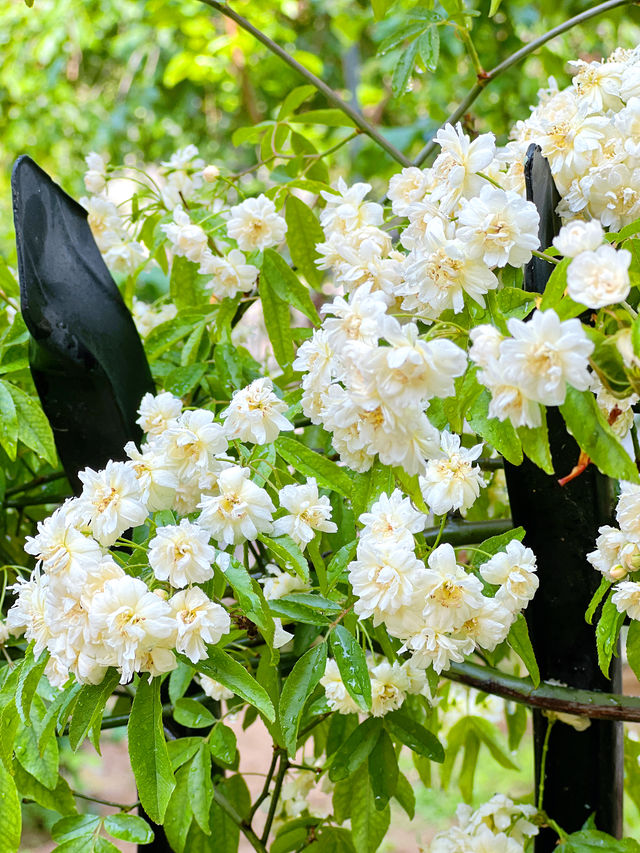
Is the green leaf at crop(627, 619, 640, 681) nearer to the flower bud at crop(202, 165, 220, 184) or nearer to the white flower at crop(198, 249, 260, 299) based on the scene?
the white flower at crop(198, 249, 260, 299)

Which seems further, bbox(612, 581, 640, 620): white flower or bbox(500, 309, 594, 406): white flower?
bbox(612, 581, 640, 620): white flower

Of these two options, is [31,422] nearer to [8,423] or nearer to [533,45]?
[8,423]

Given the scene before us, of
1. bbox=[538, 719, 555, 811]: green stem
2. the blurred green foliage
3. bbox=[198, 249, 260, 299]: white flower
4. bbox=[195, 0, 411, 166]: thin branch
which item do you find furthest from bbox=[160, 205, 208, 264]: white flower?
the blurred green foliage

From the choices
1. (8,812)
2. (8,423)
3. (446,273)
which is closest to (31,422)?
(8,423)

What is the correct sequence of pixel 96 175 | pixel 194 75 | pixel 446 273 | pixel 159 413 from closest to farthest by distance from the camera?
pixel 446 273 → pixel 159 413 → pixel 96 175 → pixel 194 75

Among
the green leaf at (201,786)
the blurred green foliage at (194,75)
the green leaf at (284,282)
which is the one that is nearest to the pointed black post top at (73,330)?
the green leaf at (284,282)

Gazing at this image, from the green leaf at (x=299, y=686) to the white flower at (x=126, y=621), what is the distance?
Result: 129mm

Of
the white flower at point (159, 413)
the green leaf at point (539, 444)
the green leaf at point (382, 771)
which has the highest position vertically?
the white flower at point (159, 413)

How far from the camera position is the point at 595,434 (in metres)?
0.38

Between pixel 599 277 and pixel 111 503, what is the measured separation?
27 cm

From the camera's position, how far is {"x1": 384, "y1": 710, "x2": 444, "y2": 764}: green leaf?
2.04 ft

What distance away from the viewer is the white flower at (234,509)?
48 centimetres

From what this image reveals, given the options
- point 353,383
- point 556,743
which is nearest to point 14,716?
point 353,383

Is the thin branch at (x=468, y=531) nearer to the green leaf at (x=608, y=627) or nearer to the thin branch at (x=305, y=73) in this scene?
the green leaf at (x=608, y=627)
